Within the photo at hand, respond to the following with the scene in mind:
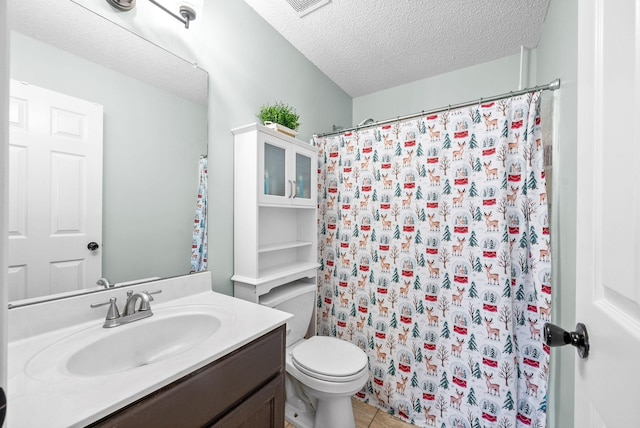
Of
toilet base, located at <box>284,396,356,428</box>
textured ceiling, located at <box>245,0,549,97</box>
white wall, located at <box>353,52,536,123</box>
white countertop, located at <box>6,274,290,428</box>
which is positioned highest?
textured ceiling, located at <box>245,0,549,97</box>

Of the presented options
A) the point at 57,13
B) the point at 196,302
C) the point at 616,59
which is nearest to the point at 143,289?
the point at 196,302

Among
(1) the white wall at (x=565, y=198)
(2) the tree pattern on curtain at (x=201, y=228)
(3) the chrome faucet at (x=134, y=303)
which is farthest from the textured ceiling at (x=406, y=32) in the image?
(3) the chrome faucet at (x=134, y=303)

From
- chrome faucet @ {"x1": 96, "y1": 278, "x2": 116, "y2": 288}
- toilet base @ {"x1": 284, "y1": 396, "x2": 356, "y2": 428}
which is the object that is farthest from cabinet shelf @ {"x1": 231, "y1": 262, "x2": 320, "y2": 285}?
toilet base @ {"x1": 284, "y1": 396, "x2": 356, "y2": 428}

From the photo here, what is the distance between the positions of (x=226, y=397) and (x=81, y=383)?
1.20ft

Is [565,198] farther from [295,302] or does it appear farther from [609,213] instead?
[295,302]

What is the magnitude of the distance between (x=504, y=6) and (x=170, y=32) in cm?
183

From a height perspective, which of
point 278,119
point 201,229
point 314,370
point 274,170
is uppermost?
point 278,119

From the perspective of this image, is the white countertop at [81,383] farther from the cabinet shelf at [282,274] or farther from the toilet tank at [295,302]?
the toilet tank at [295,302]

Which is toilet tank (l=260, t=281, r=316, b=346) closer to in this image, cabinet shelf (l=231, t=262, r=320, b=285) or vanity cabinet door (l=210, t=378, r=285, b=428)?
cabinet shelf (l=231, t=262, r=320, b=285)

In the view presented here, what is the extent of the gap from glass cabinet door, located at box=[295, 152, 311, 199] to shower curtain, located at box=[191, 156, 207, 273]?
1.82ft

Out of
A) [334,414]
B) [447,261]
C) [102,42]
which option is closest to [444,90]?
[447,261]

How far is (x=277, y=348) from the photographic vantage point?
99 centimetres

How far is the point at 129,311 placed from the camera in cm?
97

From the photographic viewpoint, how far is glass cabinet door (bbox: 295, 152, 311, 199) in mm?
1679
